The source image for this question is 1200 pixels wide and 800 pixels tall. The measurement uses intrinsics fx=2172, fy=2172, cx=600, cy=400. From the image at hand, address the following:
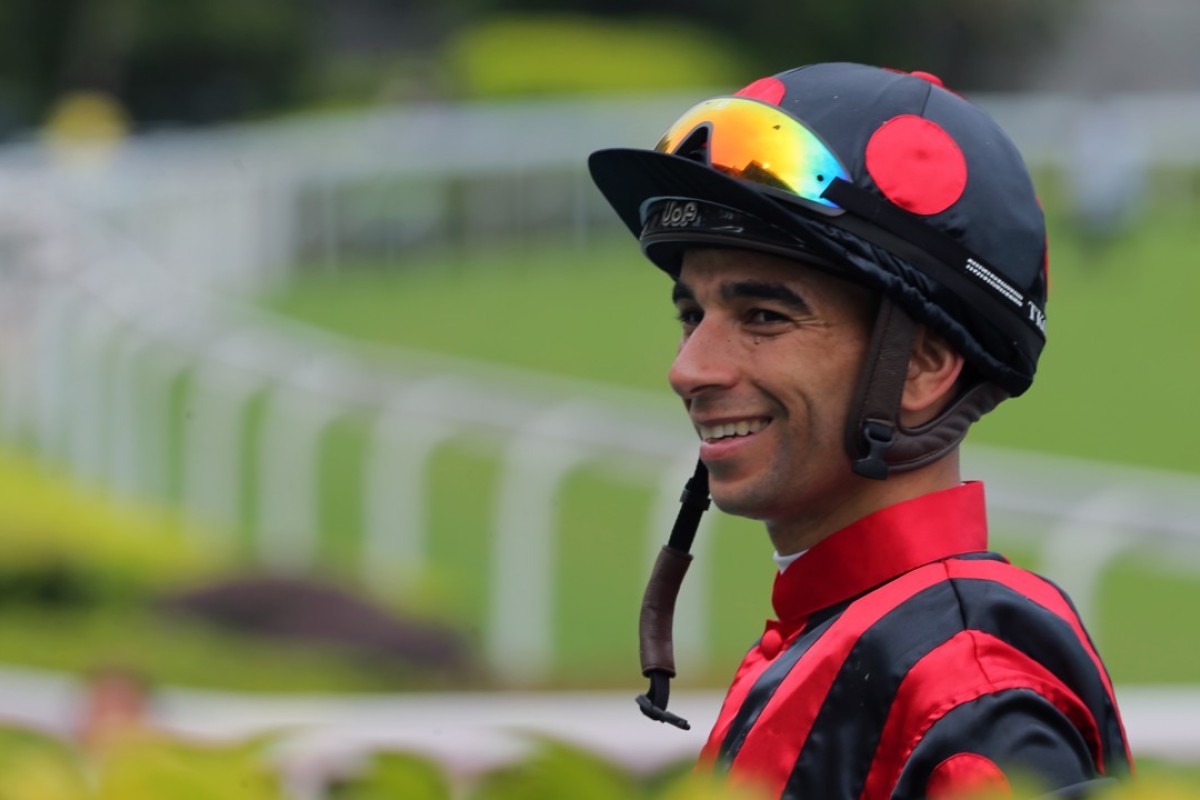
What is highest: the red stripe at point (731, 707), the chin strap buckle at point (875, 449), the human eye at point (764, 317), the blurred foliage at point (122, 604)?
the blurred foliage at point (122, 604)

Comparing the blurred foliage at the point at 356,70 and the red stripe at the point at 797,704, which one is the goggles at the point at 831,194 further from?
the blurred foliage at the point at 356,70

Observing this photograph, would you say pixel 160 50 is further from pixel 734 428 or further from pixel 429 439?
pixel 734 428

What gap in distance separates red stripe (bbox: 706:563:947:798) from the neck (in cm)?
14

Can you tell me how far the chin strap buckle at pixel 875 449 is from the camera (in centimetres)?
205

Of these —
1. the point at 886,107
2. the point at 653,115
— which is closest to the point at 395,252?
the point at 653,115

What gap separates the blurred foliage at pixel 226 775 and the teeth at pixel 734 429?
331 millimetres

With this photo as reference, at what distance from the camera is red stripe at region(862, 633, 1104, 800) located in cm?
182

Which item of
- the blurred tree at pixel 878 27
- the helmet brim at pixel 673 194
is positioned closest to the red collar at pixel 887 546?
the helmet brim at pixel 673 194

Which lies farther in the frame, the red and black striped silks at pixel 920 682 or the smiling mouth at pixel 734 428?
the smiling mouth at pixel 734 428

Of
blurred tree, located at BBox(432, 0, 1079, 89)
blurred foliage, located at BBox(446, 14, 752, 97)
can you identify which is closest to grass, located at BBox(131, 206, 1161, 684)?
blurred foliage, located at BBox(446, 14, 752, 97)

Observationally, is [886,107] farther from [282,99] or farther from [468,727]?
[282,99]

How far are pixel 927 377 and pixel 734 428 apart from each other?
0.19 meters

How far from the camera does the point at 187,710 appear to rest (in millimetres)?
4523

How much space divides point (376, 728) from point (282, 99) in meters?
24.2
